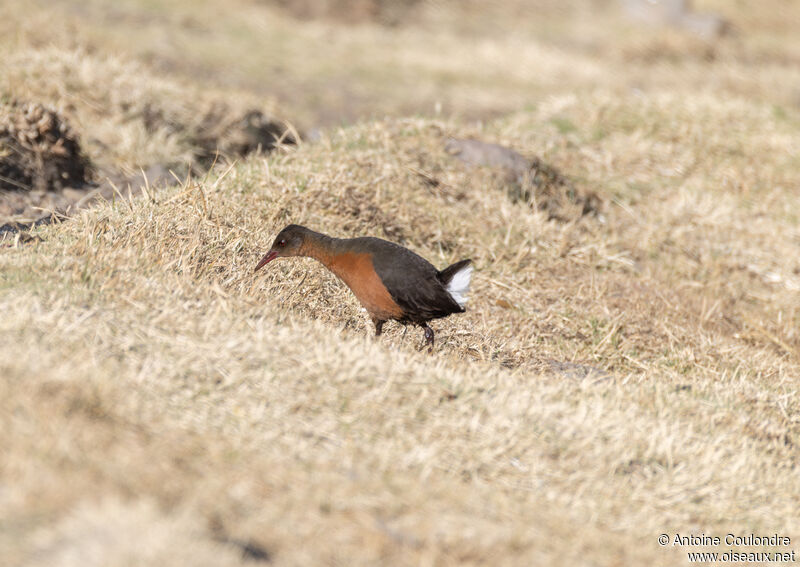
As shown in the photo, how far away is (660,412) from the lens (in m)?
4.26

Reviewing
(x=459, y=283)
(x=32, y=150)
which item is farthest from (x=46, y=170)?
(x=459, y=283)

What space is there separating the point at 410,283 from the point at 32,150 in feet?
12.7

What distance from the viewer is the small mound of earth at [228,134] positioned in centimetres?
838

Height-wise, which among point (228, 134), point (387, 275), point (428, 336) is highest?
point (387, 275)

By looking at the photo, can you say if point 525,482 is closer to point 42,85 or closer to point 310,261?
point 310,261

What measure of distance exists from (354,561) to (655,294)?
4.62 m

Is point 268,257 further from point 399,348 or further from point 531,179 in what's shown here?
point 531,179

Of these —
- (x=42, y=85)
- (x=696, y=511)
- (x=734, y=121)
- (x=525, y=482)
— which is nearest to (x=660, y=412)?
(x=696, y=511)

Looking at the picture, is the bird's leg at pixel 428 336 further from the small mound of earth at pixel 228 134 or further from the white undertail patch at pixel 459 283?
the small mound of earth at pixel 228 134

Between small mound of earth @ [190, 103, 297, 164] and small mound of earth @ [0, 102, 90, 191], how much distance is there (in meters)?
1.37

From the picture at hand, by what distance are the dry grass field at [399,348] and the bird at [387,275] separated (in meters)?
0.22

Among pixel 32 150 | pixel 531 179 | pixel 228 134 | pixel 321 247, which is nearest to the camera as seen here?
pixel 321 247

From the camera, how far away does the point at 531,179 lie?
7801 mm

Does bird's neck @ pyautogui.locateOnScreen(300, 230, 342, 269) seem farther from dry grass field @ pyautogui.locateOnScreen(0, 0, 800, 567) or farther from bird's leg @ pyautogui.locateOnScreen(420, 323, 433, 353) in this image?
bird's leg @ pyautogui.locateOnScreen(420, 323, 433, 353)
